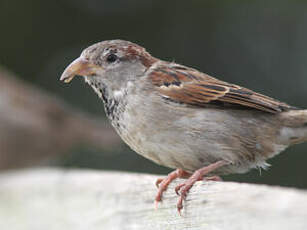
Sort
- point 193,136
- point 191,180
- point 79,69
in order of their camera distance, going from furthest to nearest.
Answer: point 79,69 < point 193,136 < point 191,180

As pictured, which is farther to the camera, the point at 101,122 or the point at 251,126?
the point at 101,122

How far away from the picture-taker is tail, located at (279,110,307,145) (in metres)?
2.32

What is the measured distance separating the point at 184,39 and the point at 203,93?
3.38 m

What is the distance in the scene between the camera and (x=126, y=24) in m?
5.69

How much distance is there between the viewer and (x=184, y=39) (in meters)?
5.61

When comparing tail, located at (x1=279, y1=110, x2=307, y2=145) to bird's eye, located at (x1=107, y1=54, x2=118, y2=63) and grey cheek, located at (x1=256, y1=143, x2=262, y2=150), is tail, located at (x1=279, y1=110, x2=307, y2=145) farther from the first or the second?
bird's eye, located at (x1=107, y1=54, x2=118, y2=63)

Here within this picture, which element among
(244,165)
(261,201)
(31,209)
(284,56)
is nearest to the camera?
(261,201)

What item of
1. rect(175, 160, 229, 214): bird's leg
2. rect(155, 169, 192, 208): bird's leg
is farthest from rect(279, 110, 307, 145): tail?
rect(155, 169, 192, 208): bird's leg

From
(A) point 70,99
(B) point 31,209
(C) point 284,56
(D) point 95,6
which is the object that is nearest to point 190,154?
(B) point 31,209

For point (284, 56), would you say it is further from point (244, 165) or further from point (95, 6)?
point (244, 165)

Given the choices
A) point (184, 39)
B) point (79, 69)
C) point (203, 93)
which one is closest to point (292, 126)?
point (203, 93)

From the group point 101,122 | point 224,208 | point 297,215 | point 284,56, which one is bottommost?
point 101,122

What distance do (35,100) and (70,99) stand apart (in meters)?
0.66

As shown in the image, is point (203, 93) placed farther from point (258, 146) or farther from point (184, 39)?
point (184, 39)
